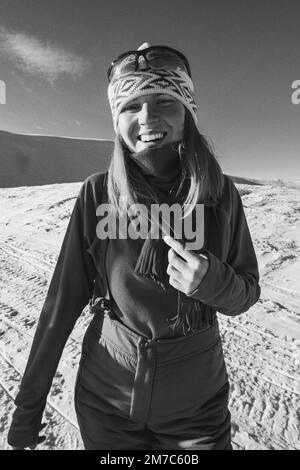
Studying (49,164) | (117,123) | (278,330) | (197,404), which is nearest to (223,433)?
(197,404)

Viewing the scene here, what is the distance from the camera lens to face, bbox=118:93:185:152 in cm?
99

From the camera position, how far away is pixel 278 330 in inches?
93.2

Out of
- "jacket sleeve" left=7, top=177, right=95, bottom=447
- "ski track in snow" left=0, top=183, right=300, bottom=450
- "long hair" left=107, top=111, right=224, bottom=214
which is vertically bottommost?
"ski track in snow" left=0, top=183, right=300, bottom=450

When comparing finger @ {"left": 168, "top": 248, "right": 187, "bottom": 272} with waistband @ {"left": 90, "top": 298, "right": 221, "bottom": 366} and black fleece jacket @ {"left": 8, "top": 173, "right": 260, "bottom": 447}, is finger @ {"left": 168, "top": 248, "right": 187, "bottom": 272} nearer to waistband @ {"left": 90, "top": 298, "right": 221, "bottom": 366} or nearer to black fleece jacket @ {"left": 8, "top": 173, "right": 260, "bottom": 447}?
black fleece jacket @ {"left": 8, "top": 173, "right": 260, "bottom": 447}

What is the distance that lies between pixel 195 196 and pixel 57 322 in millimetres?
653

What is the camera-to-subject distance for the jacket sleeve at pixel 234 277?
85 cm

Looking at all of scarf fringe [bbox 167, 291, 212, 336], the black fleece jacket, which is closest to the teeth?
the black fleece jacket

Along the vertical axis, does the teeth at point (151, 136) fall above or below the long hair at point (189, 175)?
above

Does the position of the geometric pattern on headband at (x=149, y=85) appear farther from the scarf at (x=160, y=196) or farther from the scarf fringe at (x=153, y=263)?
the scarf fringe at (x=153, y=263)

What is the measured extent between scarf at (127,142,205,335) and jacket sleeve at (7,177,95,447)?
0.69 ft

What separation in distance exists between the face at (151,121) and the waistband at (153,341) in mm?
572

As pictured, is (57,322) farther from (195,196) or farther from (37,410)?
(195,196)

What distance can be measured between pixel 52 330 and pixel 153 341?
36 cm

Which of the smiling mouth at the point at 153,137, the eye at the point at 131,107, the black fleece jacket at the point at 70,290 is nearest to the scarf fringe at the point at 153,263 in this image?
the black fleece jacket at the point at 70,290
